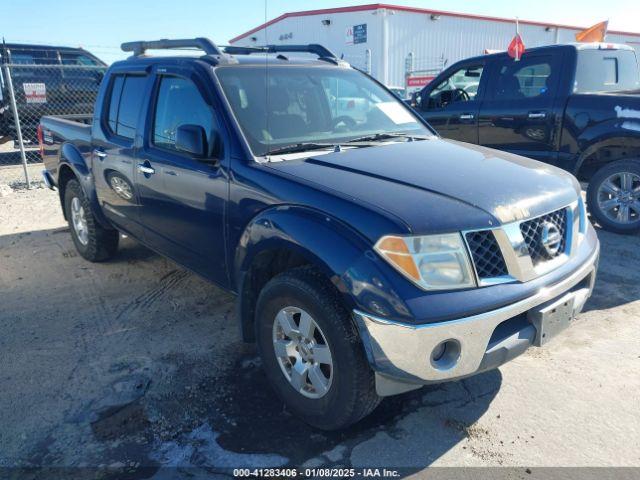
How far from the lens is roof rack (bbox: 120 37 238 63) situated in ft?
12.0

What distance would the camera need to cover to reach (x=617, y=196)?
5.78 metres

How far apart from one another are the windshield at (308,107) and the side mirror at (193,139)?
244 mm

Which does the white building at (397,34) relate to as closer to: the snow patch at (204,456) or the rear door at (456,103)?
the rear door at (456,103)

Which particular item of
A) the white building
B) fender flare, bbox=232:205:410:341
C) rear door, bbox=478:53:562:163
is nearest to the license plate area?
fender flare, bbox=232:205:410:341

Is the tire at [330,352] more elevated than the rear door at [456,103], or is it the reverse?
the rear door at [456,103]

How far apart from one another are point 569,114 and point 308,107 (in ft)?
12.1

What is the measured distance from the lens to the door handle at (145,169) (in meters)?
3.83

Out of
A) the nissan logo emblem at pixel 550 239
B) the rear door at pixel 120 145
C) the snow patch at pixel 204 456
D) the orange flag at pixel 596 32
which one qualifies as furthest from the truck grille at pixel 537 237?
the orange flag at pixel 596 32

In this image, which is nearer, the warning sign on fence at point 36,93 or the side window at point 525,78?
the side window at point 525,78

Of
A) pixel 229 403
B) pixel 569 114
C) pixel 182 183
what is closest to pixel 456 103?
pixel 569 114

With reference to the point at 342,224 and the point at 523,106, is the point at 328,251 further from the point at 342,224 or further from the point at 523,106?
the point at 523,106

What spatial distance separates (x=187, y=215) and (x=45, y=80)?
9.11 m

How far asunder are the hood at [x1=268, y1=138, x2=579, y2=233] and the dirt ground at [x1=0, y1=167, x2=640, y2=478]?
109 cm

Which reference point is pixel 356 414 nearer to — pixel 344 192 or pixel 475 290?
pixel 475 290
